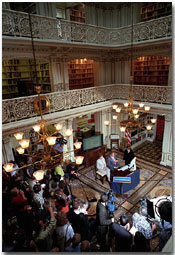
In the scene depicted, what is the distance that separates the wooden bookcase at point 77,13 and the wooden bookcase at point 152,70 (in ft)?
12.6

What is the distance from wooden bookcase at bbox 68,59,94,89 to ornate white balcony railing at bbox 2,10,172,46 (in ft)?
8.88

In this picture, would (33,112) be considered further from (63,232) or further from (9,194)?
(63,232)

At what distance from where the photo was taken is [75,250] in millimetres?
3461

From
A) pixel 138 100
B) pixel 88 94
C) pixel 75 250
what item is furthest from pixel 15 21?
pixel 75 250

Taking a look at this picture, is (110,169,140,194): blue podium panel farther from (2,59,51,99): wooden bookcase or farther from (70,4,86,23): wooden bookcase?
(70,4,86,23): wooden bookcase

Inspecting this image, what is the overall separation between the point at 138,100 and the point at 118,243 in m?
6.48

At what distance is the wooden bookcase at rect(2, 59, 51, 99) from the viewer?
867 centimetres

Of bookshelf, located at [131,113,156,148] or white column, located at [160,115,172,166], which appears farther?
bookshelf, located at [131,113,156,148]

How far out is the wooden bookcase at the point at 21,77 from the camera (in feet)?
28.5

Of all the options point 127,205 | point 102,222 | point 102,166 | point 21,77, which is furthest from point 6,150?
point 127,205

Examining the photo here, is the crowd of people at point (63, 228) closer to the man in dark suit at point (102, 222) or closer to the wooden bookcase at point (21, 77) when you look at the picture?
the man in dark suit at point (102, 222)

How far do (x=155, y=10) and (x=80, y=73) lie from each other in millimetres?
4884

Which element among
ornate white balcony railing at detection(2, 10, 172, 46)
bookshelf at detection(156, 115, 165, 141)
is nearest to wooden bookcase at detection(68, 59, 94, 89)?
ornate white balcony railing at detection(2, 10, 172, 46)

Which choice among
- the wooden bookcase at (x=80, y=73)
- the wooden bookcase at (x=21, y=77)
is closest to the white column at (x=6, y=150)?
the wooden bookcase at (x=21, y=77)
